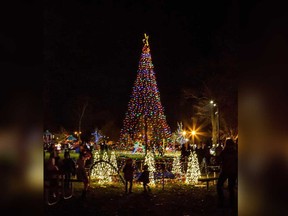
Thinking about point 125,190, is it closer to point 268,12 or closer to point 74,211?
point 74,211

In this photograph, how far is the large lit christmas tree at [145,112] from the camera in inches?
829

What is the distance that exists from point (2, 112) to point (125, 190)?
13.1m

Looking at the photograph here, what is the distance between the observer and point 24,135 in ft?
8.87

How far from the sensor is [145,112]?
21.1 metres

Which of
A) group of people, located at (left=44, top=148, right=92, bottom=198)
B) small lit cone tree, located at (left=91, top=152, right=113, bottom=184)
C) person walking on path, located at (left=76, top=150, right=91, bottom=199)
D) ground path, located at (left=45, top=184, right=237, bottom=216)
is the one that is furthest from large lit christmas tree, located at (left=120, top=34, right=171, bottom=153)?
person walking on path, located at (left=76, top=150, right=91, bottom=199)

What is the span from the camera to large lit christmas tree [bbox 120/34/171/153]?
2106cm

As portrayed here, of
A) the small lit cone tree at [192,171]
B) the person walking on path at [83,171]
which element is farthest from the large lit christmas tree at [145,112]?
the person walking on path at [83,171]

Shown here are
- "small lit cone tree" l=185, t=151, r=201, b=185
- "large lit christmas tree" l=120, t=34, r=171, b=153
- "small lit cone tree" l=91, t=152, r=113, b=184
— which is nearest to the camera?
"small lit cone tree" l=185, t=151, r=201, b=185

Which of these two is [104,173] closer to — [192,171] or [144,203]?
[192,171]

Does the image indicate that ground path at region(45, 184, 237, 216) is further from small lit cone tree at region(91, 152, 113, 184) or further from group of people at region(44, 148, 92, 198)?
small lit cone tree at region(91, 152, 113, 184)

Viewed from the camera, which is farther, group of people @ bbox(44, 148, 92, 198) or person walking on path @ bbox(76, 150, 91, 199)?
person walking on path @ bbox(76, 150, 91, 199)

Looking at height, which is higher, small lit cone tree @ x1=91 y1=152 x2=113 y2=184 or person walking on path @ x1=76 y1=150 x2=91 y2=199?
person walking on path @ x1=76 y1=150 x2=91 y2=199

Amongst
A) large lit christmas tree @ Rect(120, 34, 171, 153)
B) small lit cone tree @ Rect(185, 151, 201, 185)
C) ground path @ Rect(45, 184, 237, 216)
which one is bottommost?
ground path @ Rect(45, 184, 237, 216)

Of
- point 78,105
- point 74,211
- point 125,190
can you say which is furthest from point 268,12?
point 78,105
